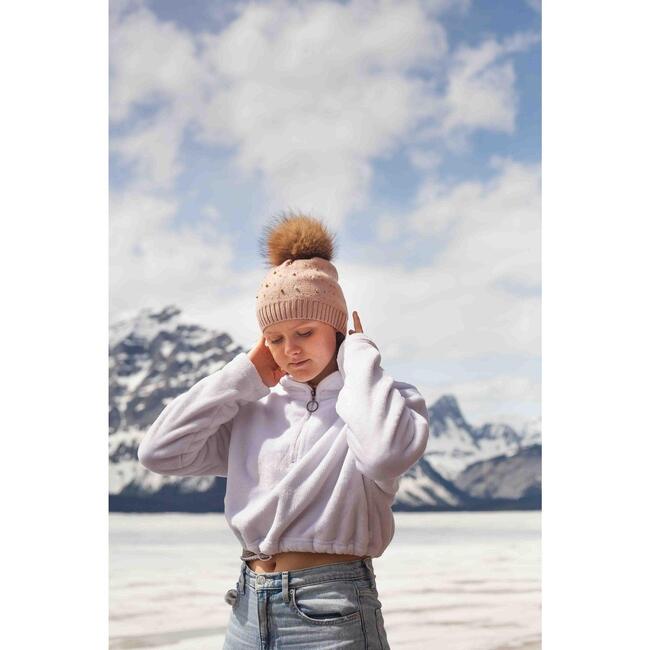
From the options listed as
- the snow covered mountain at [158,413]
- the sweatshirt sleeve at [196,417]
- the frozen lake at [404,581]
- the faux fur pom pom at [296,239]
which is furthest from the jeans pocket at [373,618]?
the snow covered mountain at [158,413]

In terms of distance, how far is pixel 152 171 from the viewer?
14.8 feet

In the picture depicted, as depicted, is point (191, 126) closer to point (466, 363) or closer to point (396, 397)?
point (466, 363)

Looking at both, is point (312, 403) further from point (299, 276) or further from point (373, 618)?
point (373, 618)

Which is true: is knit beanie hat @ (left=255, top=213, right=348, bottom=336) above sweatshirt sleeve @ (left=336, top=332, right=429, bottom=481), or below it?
above

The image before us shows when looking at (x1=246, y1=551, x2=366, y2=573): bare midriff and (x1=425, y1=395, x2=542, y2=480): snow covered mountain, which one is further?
(x1=425, y1=395, x2=542, y2=480): snow covered mountain

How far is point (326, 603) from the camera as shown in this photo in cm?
123

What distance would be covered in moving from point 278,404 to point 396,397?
23 cm

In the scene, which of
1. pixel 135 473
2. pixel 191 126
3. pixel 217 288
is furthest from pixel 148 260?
pixel 135 473

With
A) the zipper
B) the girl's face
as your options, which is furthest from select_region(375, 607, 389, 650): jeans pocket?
the girl's face

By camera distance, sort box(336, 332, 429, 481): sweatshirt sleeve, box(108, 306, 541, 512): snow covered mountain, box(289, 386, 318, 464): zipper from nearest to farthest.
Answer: box(336, 332, 429, 481): sweatshirt sleeve, box(289, 386, 318, 464): zipper, box(108, 306, 541, 512): snow covered mountain

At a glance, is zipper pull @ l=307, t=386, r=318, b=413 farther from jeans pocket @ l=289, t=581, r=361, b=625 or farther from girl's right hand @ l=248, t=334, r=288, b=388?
jeans pocket @ l=289, t=581, r=361, b=625

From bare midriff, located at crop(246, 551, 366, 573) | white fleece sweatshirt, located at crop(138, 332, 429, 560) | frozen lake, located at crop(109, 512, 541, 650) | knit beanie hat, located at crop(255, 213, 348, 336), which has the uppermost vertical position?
knit beanie hat, located at crop(255, 213, 348, 336)

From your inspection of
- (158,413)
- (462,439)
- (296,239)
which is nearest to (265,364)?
(296,239)

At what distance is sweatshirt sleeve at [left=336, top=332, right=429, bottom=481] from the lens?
118cm
